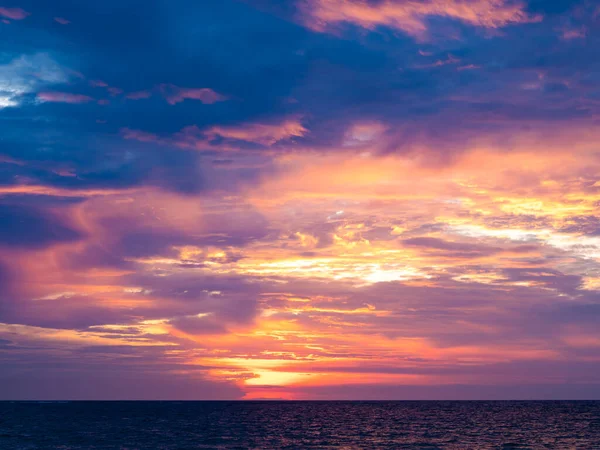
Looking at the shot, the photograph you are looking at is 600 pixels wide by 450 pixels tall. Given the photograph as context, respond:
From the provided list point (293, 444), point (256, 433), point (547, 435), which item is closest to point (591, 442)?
point (547, 435)

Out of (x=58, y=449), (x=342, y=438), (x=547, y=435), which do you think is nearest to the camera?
(x=58, y=449)

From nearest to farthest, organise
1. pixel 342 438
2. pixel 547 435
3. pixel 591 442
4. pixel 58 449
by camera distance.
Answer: pixel 58 449, pixel 591 442, pixel 342 438, pixel 547 435

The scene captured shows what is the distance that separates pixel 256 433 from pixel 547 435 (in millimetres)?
47315

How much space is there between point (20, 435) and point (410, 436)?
63.2m

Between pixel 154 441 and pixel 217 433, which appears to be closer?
pixel 154 441

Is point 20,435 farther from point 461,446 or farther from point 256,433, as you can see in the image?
point 461,446

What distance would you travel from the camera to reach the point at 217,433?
10288 centimetres

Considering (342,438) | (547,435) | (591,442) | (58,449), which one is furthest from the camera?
(547,435)

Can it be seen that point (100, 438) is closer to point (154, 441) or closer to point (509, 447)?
point (154, 441)

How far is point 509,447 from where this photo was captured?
78.2 m

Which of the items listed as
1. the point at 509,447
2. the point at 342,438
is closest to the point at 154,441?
the point at 342,438

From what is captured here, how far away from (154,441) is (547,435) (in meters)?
61.7

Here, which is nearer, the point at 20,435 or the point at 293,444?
the point at 293,444

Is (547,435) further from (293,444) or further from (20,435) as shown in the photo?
(20,435)
